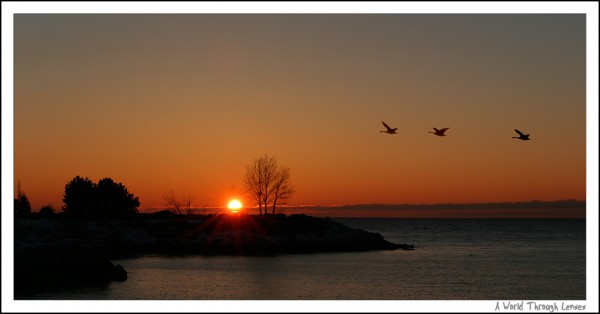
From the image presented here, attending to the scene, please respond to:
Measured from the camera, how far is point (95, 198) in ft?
326

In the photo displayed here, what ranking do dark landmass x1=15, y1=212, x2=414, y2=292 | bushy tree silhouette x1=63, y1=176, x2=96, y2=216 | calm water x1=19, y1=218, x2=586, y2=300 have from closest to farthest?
calm water x1=19, y1=218, x2=586, y2=300, dark landmass x1=15, y1=212, x2=414, y2=292, bushy tree silhouette x1=63, y1=176, x2=96, y2=216

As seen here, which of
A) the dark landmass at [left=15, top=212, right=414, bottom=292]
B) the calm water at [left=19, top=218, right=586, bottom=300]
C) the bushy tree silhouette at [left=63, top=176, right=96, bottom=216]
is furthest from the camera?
the bushy tree silhouette at [left=63, top=176, right=96, bottom=216]

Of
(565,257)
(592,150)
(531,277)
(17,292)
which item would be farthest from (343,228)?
(592,150)

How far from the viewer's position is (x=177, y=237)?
266 ft

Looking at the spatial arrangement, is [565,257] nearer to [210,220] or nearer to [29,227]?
[210,220]

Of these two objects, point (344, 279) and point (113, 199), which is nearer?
point (344, 279)

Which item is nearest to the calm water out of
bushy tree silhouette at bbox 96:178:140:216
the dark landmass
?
the dark landmass

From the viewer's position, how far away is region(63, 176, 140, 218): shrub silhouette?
98750 millimetres

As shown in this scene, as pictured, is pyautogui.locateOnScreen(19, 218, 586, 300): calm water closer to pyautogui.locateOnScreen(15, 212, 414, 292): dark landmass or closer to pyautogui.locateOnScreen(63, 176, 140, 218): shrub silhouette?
pyautogui.locateOnScreen(15, 212, 414, 292): dark landmass

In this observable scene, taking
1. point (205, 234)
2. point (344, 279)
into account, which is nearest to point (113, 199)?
point (205, 234)

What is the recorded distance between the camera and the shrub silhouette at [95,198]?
98.8 meters

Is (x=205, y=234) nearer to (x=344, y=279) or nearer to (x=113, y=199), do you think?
(x=113, y=199)

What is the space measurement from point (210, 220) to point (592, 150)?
62.9 metres

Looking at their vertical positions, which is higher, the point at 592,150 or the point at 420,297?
the point at 592,150
